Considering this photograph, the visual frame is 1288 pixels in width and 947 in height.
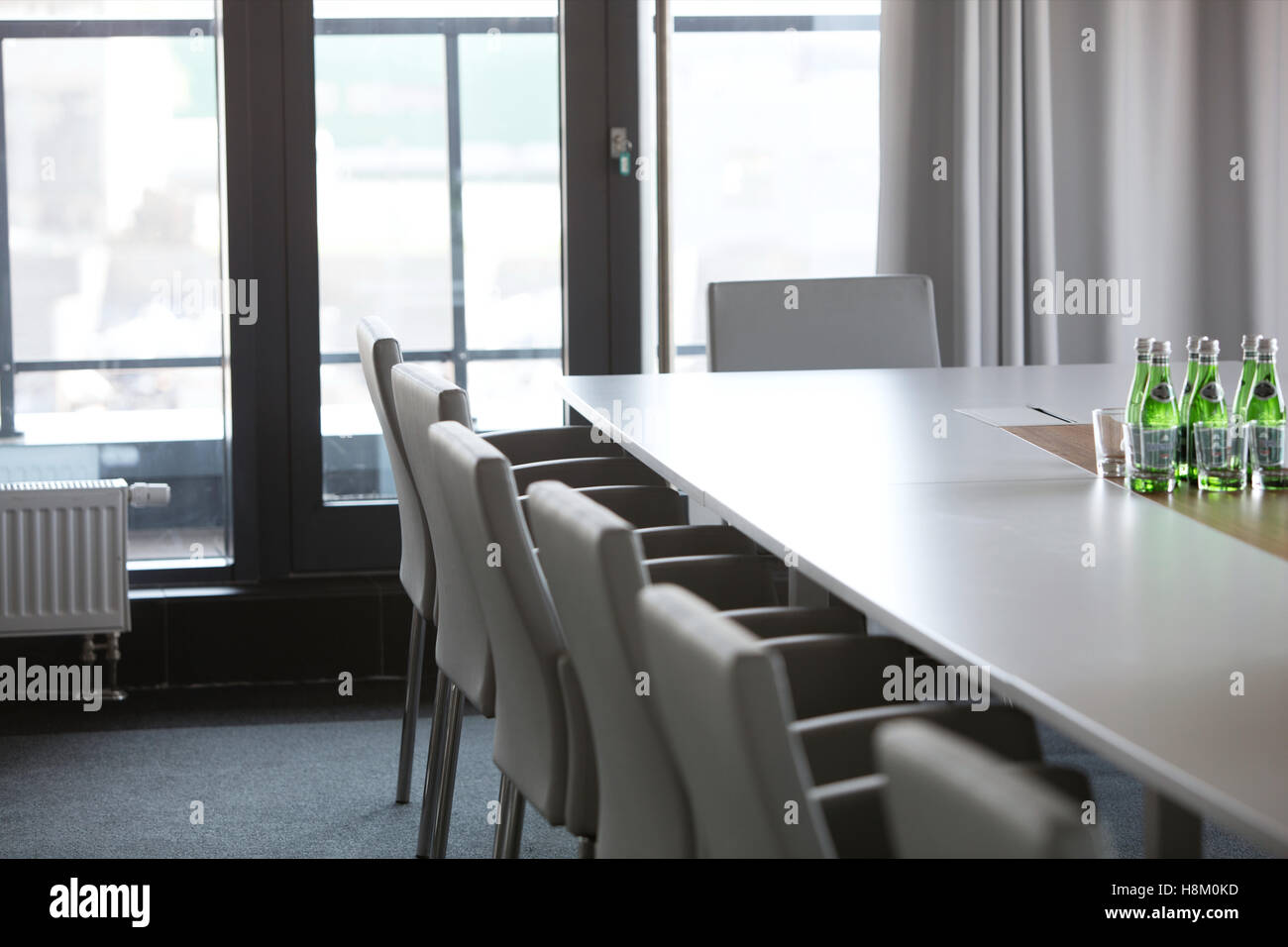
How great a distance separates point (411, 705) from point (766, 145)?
207 centimetres

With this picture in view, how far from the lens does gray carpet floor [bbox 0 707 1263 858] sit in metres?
3.01

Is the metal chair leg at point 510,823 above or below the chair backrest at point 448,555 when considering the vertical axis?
below

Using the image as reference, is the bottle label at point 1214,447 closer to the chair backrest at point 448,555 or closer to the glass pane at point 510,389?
the chair backrest at point 448,555

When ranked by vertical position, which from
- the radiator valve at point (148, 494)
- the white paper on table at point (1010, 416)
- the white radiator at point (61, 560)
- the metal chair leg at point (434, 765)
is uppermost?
the white paper on table at point (1010, 416)

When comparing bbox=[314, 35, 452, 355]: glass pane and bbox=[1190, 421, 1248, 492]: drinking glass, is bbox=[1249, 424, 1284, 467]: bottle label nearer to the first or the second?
bbox=[1190, 421, 1248, 492]: drinking glass

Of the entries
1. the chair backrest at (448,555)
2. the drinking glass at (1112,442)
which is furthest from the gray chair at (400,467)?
the drinking glass at (1112,442)

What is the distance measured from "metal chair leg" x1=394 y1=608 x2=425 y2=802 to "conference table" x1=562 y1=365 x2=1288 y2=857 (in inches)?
23.2

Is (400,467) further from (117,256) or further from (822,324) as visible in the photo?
(117,256)

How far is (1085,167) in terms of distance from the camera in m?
4.28

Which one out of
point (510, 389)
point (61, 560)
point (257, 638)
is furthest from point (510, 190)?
point (61, 560)

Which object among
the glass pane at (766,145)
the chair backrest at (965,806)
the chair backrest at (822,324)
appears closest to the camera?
the chair backrest at (965,806)

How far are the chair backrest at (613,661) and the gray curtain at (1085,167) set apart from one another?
2962 millimetres

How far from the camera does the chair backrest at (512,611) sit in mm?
1598
